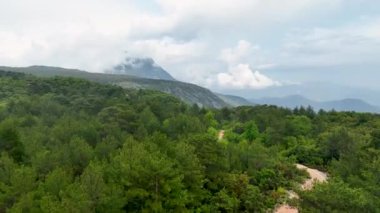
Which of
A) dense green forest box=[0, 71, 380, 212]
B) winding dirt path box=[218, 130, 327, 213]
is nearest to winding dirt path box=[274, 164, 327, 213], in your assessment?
winding dirt path box=[218, 130, 327, 213]

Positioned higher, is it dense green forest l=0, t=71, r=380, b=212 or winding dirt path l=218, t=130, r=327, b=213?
dense green forest l=0, t=71, r=380, b=212

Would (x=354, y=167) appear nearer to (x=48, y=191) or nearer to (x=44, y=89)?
(x=48, y=191)

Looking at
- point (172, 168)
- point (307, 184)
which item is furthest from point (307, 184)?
point (172, 168)

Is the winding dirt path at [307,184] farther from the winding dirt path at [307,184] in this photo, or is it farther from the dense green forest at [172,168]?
the dense green forest at [172,168]

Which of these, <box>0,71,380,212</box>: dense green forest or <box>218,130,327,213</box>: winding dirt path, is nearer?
<box>0,71,380,212</box>: dense green forest

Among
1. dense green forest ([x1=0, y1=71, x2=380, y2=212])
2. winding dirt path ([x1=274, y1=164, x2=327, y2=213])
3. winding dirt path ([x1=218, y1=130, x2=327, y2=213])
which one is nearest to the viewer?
dense green forest ([x1=0, y1=71, x2=380, y2=212])

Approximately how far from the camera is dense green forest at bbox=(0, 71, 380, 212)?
30.1 metres

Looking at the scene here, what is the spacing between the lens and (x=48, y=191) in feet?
107

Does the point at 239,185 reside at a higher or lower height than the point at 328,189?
lower

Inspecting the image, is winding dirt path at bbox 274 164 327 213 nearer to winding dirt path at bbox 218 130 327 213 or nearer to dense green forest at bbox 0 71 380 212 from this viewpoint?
winding dirt path at bbox 218 130 327 213

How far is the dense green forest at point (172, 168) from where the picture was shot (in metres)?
30.1

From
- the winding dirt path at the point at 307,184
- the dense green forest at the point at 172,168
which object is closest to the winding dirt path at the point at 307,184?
the winding dirt path at the point at 307,184

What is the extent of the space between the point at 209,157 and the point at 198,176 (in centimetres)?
549

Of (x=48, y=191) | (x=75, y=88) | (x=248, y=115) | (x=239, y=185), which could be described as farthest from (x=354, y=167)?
(x=75, y=88)
